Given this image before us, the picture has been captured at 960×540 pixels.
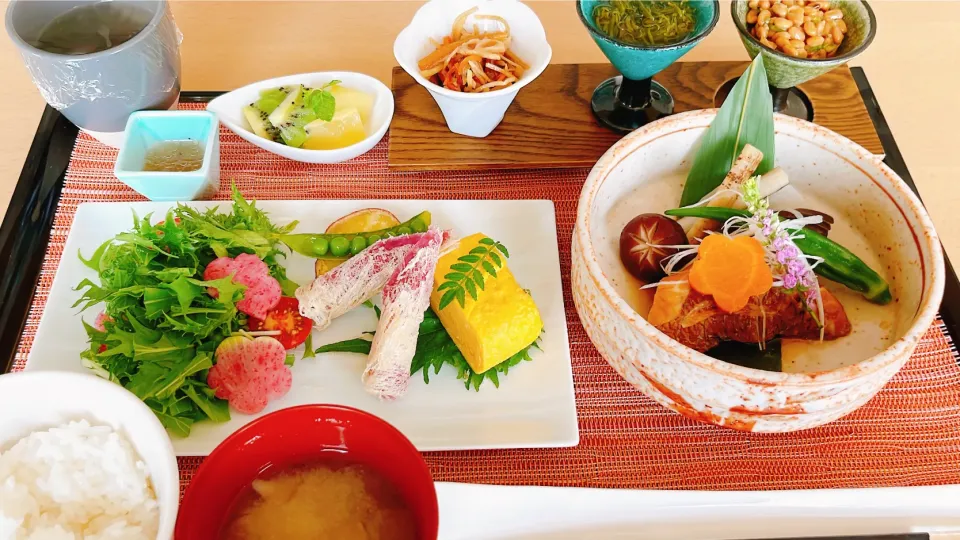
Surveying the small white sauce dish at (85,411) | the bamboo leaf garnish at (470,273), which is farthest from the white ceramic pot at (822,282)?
the small white sauce dish at (85,411)

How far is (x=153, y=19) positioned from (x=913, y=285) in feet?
4.43

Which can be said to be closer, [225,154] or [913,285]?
[913,285]

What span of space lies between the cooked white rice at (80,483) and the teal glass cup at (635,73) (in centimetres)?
100

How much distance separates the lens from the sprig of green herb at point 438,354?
103 centimetres

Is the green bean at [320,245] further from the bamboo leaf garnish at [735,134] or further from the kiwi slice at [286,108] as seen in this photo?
the bamboo leaf garnish at [735,134]

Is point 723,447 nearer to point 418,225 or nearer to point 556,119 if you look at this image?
point 418,225

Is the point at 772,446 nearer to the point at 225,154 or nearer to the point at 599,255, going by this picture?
the point at 599,255

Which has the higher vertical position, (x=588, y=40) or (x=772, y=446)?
(x=588, y=40)

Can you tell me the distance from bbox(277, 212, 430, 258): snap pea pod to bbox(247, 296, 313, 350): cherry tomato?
105 millimetres

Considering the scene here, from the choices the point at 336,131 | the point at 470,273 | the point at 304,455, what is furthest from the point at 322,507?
the point at 336,131

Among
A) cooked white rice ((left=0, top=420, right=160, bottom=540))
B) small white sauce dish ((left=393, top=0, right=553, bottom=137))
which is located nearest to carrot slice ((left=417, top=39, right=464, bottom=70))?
small white sauce dish ((left=393, top=0, right=553, bottom=137))

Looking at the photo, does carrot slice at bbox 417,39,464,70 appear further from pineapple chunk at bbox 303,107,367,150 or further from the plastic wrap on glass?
the plastic wrap on glass

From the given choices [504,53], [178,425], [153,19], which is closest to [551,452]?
[178,425]

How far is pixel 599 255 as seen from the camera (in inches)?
41.2
